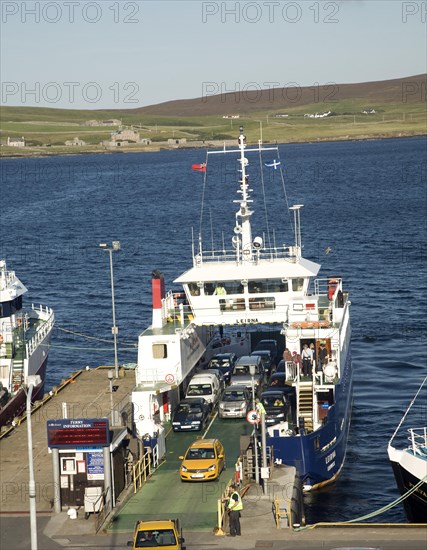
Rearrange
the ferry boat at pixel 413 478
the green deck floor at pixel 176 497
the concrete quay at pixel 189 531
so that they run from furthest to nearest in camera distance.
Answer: the ferry boat at pixel 413 478 → the green deck floor at pixel 176 497 → the concrete quay at pixel 189 531

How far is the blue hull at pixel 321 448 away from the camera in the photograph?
4753cm

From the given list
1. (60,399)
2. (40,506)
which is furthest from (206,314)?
(40,506)

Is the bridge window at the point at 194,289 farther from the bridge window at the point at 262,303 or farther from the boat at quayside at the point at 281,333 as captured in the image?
the bridge window at the point at 262,303

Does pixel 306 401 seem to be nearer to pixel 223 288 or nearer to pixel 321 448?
pixel 321 448

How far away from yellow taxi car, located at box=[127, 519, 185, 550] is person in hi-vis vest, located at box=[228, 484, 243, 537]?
102 inches

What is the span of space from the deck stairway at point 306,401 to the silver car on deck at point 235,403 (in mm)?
2937

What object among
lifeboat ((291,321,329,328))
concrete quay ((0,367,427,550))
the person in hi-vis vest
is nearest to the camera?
concrete quay ((0,367,427,550))

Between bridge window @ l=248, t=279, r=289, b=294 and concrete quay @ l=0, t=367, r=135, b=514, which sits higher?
bridge window @ l=248, t=279, r=289, b=294

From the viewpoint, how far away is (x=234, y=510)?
39.7 m

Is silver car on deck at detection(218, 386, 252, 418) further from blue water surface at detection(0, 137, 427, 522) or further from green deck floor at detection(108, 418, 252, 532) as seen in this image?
blue water surface at detection(0, 137, 427, 522)

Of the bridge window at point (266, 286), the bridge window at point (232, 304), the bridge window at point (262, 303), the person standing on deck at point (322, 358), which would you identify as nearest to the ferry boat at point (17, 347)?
the bridge window at point (232, 304)

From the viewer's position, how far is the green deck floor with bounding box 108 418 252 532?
41156 millimetres

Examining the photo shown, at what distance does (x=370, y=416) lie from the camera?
63.2 m

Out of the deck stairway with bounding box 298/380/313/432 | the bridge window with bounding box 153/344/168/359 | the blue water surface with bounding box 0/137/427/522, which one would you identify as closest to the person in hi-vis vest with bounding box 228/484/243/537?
the blue water surface with bounding box 0/137/427/522
